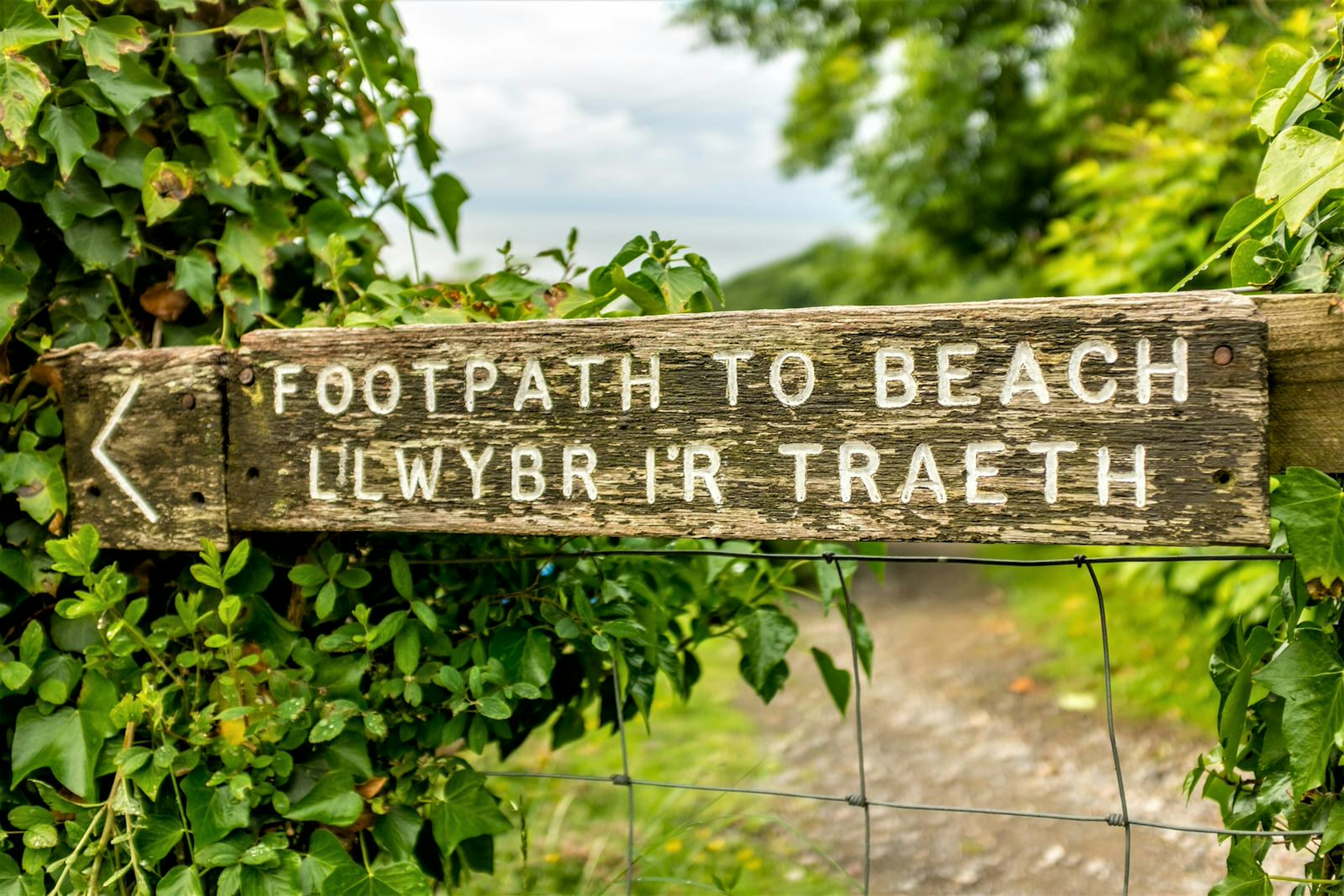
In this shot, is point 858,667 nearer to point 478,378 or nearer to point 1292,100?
point 478,378

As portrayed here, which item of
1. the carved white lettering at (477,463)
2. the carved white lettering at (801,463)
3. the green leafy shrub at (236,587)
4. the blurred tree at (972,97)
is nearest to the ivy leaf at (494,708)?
the green leafy shrub at (236,587)

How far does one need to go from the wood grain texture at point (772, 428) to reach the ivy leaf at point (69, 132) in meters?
0.36

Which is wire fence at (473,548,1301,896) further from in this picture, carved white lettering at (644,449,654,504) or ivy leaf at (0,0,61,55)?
ivy leaf at (0,0,61,55)

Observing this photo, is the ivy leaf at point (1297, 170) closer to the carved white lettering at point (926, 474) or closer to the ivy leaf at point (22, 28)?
the carved white lettering at point (926, 474)

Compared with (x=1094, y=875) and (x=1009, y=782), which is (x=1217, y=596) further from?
(x=1094, y=875)

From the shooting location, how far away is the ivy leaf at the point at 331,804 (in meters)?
1.36

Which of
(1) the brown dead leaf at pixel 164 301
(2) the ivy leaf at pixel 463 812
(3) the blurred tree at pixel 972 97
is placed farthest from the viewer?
(3) the blurred tree at pixel 972 97

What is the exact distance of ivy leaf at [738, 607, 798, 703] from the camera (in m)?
1.67

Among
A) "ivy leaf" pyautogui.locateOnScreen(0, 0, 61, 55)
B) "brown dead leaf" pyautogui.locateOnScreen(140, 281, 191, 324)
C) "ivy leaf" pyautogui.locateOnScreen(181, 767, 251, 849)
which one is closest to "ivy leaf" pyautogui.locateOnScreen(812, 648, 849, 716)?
"ivy leaf" pyautogui.locateOnScreen(181, 767, 251, 849)

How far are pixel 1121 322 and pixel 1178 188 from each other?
2.79 meters

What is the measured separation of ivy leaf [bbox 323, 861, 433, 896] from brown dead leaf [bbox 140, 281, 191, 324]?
87cm

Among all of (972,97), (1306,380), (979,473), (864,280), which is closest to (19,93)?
(979,473)

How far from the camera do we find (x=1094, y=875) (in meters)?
2.56

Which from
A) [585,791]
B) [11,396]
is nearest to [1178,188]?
[585,791]
